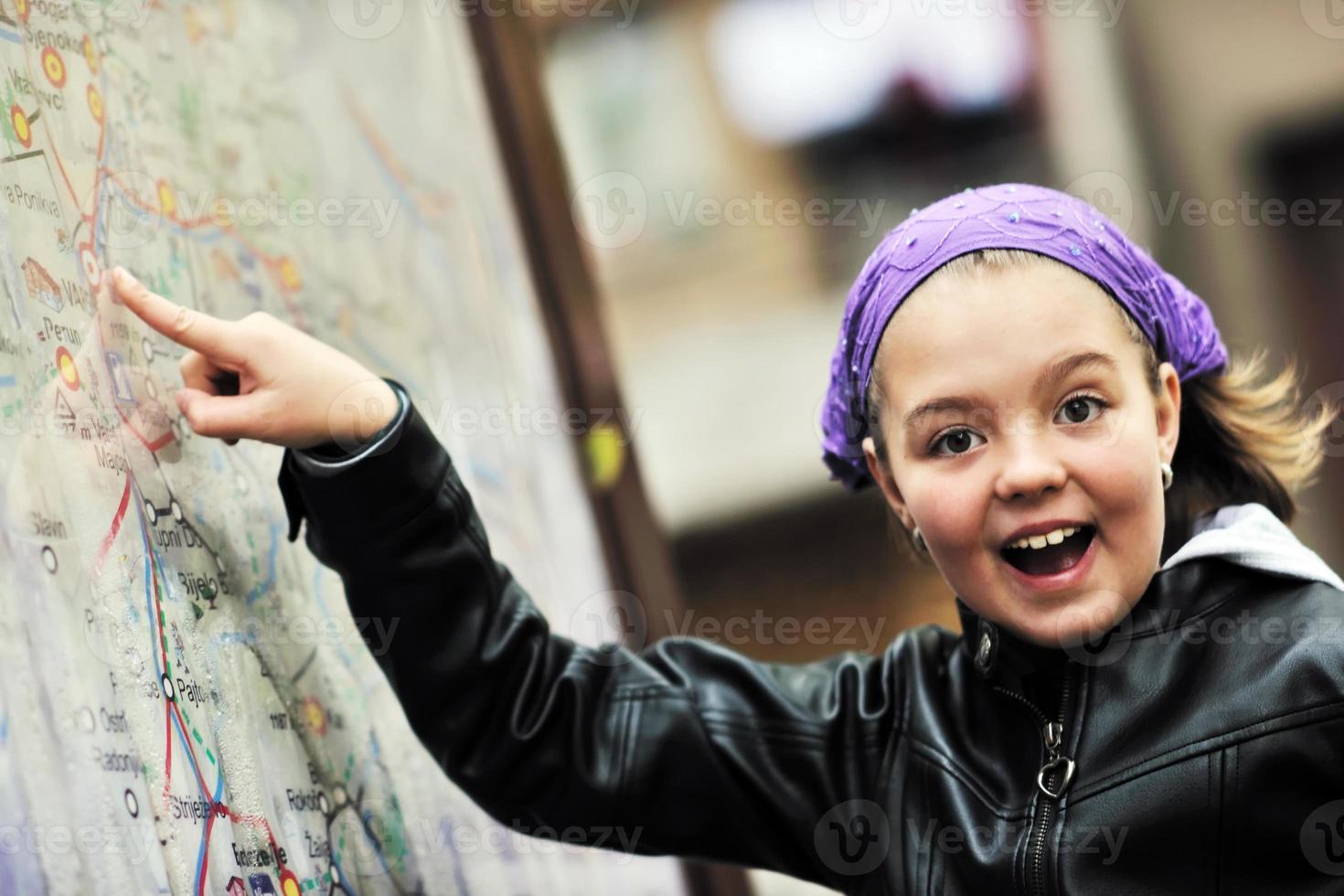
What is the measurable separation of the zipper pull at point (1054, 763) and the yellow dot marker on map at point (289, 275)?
74 cm

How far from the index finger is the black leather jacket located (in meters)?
0.11

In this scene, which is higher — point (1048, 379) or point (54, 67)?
point (54, 67)

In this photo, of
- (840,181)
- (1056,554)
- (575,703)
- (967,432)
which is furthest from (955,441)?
(840,181)

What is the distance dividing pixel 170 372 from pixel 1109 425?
0.70m

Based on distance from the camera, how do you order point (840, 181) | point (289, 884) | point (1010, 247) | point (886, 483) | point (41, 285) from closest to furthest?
point (41, 285) < point (289, 884) < point (1010, 247) < point (886, 483) < point (840, 181)

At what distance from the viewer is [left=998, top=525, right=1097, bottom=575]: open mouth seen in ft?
3.58

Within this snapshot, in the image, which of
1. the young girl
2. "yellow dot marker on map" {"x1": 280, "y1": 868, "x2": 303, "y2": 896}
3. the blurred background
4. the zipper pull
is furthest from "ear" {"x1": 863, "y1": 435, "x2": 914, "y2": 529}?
the blurred background

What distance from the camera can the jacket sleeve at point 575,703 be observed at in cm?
112

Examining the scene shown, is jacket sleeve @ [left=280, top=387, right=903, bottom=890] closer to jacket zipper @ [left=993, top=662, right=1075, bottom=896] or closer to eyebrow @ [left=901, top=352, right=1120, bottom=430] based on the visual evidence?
jacket zipper @ [left=993, top=662, right=1075, bottom=896]

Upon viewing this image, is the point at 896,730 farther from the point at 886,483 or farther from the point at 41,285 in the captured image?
the point at 41,285

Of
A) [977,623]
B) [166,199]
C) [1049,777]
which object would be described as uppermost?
[166,199]

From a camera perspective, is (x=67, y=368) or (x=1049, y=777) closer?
(x=67, y=368)

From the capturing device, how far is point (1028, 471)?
104cm

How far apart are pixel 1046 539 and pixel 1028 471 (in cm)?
6
